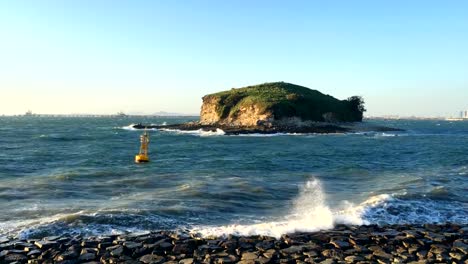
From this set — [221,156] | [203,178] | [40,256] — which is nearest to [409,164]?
[221,156]

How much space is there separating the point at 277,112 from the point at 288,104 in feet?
20.3

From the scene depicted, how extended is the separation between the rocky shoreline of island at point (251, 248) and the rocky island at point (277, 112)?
8413 centimetres

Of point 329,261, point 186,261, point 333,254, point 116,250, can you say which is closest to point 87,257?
point 116,250

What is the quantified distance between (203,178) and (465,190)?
17980 millimetres

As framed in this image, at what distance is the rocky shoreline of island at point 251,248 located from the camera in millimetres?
14688

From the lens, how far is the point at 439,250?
618 inches

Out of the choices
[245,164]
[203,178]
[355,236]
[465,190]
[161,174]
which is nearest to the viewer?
[355,236]

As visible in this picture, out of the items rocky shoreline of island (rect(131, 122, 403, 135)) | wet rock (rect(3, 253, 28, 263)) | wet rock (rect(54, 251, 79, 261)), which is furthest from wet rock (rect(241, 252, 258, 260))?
rocky shoreline of island (rect(131, 122, 403, 135))

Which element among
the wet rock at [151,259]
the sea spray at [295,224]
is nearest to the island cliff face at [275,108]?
the sea spray at [295,224]

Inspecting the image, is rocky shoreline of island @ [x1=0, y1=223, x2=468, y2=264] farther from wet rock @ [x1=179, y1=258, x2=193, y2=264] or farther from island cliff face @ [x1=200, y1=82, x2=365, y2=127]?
island cliff face @ [x1=200, y1=82, x2=365, y2=127]

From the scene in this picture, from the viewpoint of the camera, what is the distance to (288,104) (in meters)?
121

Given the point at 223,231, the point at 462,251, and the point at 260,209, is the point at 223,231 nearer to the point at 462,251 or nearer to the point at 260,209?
the point at 260,209

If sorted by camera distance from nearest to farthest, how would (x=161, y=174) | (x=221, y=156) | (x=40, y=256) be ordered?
1. (x=40, y=256)
2. (x=161, y=174)
3. (x=221, y=156)

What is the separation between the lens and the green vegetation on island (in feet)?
391
